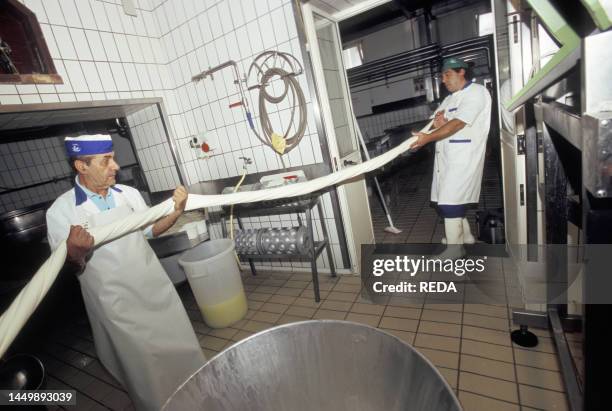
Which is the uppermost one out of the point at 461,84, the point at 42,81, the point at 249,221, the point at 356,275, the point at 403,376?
the point at 42,81

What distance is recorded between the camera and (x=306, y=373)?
908mm

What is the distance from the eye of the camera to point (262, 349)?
91 centimetres

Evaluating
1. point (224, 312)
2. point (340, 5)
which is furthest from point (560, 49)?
point (224, 312)

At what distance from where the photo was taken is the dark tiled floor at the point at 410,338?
166cm

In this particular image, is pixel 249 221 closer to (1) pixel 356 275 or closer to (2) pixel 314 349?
(1) pixel 356 275

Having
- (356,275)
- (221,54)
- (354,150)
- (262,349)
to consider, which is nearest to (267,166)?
(354,150)

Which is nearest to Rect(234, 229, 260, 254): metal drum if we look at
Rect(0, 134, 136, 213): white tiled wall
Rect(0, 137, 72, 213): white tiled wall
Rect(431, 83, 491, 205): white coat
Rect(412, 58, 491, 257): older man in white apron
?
Rect(412, 58, 491, 257): older man in white apron

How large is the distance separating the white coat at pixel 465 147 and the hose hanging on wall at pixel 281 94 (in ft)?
4.47

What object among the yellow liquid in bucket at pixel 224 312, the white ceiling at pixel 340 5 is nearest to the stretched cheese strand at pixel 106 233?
the yellow liquid in bucket at pixel 224 312

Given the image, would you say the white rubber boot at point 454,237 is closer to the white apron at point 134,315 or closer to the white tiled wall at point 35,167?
the white apron at point 134,315

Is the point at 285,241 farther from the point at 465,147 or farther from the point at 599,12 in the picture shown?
the point at 599,12

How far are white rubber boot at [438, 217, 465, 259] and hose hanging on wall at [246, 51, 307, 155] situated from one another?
1.68m

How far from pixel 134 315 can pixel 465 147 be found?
286 centimetres

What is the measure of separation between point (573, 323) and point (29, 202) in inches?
280
